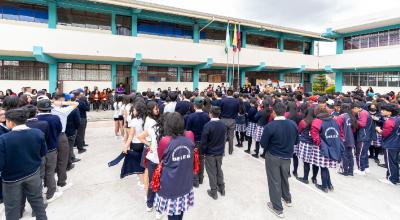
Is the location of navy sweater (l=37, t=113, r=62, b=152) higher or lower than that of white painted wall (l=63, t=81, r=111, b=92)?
lower

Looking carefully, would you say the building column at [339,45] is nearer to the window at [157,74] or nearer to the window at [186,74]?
the window at [186,74]

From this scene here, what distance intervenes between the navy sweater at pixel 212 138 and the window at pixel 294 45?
73.6 ft

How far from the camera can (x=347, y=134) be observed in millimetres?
5090

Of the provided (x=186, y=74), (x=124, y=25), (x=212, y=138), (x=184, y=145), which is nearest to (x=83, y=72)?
(x=124, y=25)

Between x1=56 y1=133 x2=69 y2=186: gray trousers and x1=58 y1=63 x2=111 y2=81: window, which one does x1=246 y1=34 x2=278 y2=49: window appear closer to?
x1=58 y1=63 x2=111 y2=81: window

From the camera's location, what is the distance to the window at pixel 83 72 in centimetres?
1458

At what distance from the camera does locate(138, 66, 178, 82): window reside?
55.3 ft

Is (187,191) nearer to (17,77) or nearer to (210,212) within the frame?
(210,212)

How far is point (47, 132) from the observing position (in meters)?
3.62

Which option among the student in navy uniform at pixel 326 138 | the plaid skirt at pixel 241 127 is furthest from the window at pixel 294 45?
the student in navy uniform at pixel 326 138

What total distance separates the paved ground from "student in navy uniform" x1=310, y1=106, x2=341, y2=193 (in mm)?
699

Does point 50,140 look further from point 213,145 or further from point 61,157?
point 213,145

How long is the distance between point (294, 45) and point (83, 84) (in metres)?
21.2

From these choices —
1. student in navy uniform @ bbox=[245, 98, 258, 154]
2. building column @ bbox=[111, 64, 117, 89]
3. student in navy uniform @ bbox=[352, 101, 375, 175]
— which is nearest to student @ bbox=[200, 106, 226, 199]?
student in navy uniform @ bbox=[245, 98, 258, 154]
